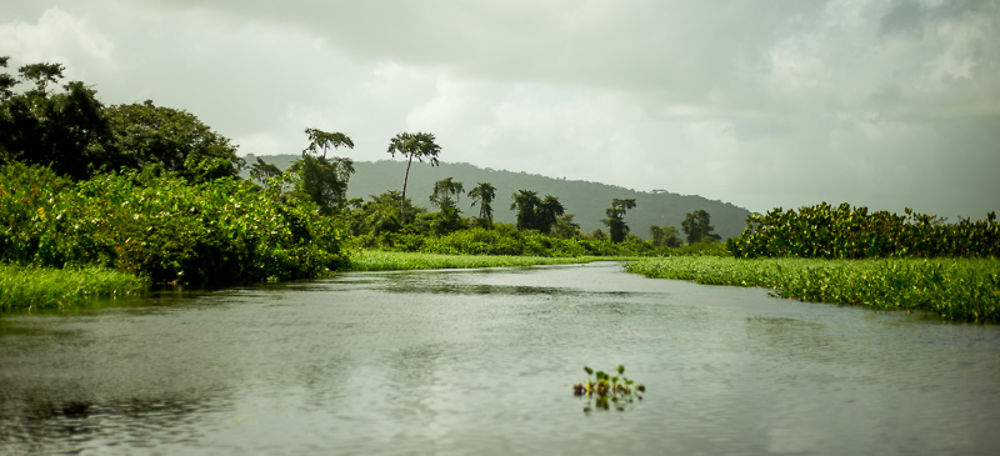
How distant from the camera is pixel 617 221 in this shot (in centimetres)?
12406

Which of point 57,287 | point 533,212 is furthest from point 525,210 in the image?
point 57,287

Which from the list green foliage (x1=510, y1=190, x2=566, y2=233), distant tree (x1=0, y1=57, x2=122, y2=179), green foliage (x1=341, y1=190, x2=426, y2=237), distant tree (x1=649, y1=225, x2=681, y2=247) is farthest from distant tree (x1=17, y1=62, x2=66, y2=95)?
distant tree (x1=649, y1=225, x2=681, y2=247)

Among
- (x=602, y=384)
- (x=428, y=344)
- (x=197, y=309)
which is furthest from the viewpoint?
(x=197, y=309)

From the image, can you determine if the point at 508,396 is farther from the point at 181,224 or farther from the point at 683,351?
the point at 181,224

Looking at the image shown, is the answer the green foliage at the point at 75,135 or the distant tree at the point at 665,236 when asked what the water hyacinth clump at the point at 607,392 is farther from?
the distant tree at the point at 665,236

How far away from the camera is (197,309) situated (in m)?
13.9

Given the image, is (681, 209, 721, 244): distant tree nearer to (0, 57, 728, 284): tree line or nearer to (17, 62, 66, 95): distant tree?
(0, 57, 728, 284): tree line

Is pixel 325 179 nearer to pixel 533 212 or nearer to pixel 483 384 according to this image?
pixel 533 212

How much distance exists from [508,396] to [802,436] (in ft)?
7.53

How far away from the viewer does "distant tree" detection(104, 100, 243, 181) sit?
46.3 m

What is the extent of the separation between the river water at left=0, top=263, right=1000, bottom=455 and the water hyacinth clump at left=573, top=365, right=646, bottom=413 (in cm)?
14

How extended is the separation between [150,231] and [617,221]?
107745mm

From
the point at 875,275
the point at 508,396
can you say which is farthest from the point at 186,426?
the point at 875,275

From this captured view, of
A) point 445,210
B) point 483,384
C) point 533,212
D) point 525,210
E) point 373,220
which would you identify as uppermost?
A: point 525,210
